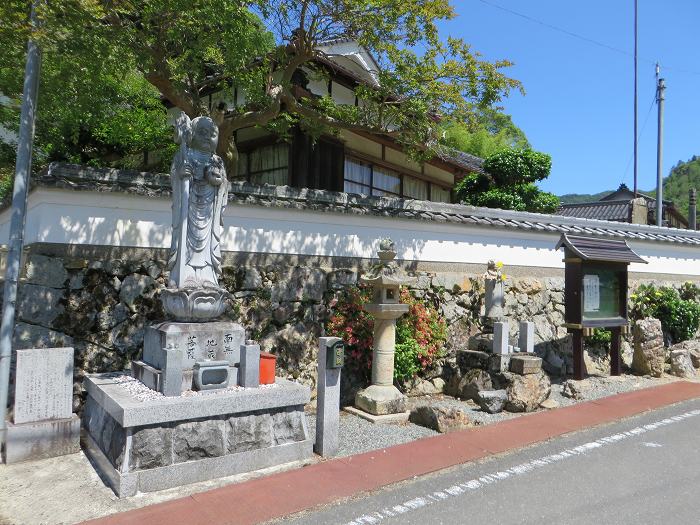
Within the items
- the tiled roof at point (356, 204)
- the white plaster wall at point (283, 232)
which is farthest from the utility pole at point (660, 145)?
the white plaster wall at point (283, 232)

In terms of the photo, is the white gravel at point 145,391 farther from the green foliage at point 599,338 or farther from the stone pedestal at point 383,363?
the green foliage at point 599,338

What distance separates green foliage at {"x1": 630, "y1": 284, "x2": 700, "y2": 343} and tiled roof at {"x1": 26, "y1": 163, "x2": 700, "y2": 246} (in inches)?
64.9

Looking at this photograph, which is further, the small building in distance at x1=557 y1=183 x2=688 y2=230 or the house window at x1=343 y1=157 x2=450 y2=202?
the small building in distance at x1=557 y1=183 x2=688 y2=230

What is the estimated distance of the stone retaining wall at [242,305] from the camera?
666 centimetres

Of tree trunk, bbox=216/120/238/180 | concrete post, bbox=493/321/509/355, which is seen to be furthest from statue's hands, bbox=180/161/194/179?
concrete post, bbox=493/321/509/355

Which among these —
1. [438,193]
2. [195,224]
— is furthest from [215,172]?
[438,193]

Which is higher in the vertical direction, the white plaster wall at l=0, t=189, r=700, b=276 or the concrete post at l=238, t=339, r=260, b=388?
the white plaster wall at l=0, t=189, r=700, b=276

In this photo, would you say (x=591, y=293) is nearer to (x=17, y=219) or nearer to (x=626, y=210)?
(x=17, y=219)

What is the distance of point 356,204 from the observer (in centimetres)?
916

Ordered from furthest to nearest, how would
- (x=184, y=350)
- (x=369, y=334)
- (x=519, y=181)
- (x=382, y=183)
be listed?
(x=519, y=181)
(x=382, y=183)
(x=369, y=334)
(x=184, y=350)

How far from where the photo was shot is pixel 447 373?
952cm

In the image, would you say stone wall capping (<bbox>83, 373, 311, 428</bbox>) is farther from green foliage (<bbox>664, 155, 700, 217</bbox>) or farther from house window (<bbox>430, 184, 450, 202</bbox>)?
green foliage (<bbox>664, 155, 700, 217</bbox>)

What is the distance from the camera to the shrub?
27.7ft

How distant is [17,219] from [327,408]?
170 inches
